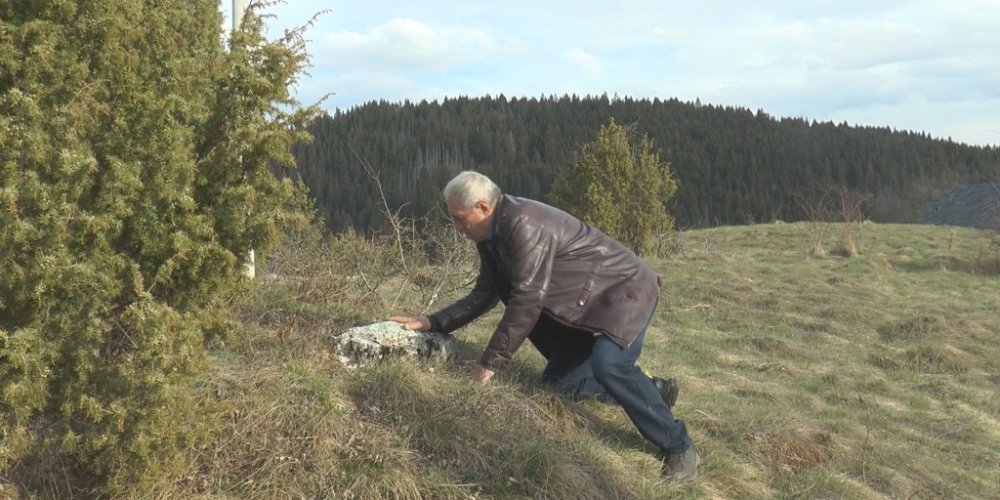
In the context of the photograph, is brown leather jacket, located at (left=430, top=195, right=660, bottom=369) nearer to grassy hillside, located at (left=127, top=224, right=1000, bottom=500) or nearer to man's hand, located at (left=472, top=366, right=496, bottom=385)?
man's hand, located at (left=472, top=366, right=496, bottom=385)

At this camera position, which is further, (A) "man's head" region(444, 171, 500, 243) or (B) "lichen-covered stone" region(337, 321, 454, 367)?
(B) "lichen-covered stone" region(337, 321, 454, 367)

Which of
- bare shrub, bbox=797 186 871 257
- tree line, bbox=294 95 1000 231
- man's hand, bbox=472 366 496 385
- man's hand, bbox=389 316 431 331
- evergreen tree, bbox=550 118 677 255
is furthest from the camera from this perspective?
tree line, bbox=294 95 1000 231

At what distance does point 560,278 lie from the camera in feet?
14.3

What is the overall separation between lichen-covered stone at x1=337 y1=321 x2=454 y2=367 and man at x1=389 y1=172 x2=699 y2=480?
0.52 metres

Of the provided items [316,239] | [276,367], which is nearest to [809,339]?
[316,239]

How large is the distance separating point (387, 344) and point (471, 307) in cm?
53

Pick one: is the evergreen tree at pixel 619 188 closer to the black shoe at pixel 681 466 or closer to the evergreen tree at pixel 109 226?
the black shoe at pixel 681 466

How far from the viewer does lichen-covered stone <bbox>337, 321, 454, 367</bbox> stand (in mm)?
4602

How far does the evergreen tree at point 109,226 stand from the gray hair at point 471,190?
96cm

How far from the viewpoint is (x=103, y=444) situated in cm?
312

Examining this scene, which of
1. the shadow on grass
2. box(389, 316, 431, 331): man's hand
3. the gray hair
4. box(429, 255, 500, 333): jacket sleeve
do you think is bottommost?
the shadow on grass

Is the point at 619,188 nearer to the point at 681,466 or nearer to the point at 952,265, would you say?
the point at 952,265

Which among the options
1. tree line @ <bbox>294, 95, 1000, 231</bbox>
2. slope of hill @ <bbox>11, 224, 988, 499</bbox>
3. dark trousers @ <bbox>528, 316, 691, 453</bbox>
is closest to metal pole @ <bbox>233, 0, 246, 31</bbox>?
slope of hill @ <bbox>11, 224, 988, 499</bbox>

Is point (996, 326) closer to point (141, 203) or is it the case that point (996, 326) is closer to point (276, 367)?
point (276, 367)
